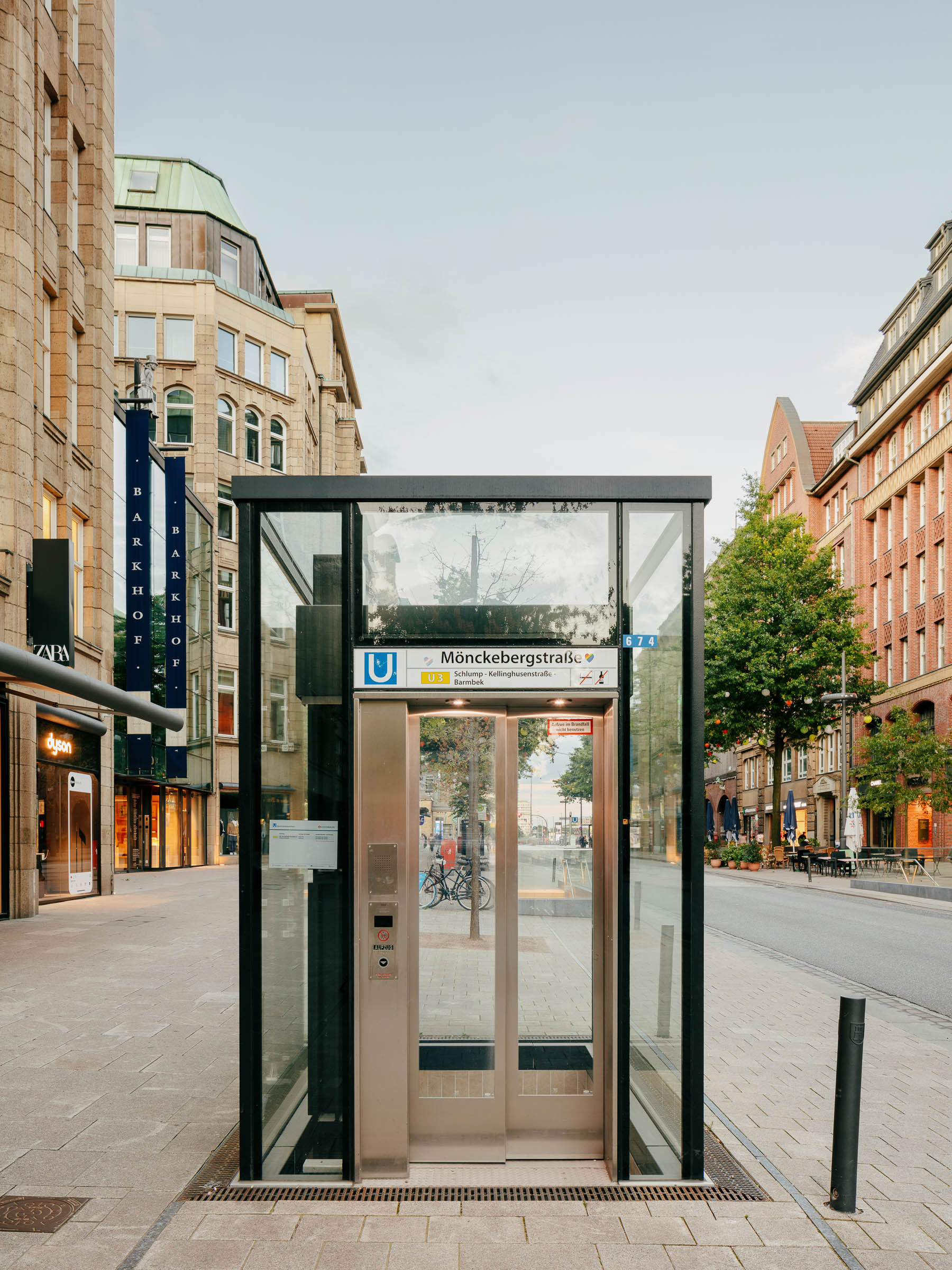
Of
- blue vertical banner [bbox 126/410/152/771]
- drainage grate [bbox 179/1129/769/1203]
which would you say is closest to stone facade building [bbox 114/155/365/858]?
blue vertical banner [bbox 126/410/152/771]

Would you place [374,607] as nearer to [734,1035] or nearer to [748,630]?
[734,1035]

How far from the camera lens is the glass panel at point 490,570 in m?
5.62

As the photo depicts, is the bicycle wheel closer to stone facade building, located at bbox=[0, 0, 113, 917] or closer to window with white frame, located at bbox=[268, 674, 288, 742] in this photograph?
window with white frame, located at bbox=[268, 674, 288, 742]

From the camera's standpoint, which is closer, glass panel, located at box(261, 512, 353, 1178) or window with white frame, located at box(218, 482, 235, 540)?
glass panel, located at box(261, 512, 353, 1178)

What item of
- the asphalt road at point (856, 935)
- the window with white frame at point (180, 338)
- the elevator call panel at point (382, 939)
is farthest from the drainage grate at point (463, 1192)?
the window with white frame at point (180, 338)

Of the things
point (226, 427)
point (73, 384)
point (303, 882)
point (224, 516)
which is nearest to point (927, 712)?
point (224, 516)

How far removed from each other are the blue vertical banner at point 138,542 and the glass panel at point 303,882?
23.1 meters

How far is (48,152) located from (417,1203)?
22.0 metres

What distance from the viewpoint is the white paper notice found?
5.46 m

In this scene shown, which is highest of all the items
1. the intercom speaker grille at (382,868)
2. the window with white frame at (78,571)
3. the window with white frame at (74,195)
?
the window with white frame at (74,195)

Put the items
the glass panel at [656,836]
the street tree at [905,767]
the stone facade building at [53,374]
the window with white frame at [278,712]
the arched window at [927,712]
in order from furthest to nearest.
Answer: the arched window at [927,712] → the street tree at [905,767] → the stone facade building at [53,374] → the window with white frame at [278,712] → the glass panel at [656,836]

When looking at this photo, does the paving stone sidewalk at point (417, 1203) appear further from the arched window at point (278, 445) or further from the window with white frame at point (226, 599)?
the arched window at point (278, 445)

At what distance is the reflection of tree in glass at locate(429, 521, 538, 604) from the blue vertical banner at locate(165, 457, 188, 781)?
27.8 metres

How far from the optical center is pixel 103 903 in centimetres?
2197
